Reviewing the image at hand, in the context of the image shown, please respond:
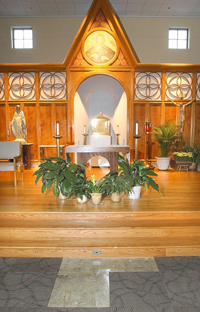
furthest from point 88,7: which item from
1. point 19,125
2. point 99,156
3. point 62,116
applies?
point 99,156

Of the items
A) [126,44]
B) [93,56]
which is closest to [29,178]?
[93,56]

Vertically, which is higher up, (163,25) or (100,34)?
(163,25)

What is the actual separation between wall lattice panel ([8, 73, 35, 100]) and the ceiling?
7.28ft

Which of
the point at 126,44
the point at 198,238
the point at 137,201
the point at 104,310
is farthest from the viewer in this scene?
the point at 126,44

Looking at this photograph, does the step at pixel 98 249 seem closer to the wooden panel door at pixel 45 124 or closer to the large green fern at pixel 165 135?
the large green fern at pixel 165 135

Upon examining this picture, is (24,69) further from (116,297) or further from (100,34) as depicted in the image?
(116,297)

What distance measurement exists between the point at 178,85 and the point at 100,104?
2.81m

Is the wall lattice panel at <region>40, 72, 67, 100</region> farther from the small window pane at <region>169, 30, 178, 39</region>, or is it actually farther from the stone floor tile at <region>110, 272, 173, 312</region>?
the stone floor tile at <region>110, 272, 173, 312</region>

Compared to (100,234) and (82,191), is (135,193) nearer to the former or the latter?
(82,191)

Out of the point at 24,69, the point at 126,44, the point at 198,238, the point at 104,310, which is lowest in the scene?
the point at 104,310

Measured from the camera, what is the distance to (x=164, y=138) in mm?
6992

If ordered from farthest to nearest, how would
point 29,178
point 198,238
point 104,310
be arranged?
point 29,178, point 198,238, point 104,310

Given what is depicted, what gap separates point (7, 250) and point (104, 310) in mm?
1407

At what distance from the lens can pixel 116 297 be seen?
2215mm
